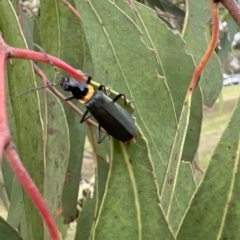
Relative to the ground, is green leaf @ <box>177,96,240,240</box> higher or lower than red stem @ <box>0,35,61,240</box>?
lower

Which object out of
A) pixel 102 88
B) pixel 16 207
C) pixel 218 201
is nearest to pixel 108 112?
pixel 102 88

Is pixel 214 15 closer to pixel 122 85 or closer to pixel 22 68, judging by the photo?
pixel 122 85

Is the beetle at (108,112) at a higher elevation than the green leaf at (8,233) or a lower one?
higher

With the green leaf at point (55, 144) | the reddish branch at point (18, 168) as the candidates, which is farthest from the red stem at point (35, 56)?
the green leaf at point (55, 144)

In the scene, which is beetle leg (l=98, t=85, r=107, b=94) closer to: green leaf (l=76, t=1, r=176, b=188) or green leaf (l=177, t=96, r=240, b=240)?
green leaf (l=76, t=1, r=176, b=188)

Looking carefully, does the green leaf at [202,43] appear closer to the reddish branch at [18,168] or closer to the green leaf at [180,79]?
the green leaf at [180,79]

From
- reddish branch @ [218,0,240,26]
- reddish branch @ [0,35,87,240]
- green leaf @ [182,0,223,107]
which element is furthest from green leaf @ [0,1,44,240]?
green leaf @ [182,0,223,107]

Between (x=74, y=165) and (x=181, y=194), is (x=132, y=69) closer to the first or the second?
(x=181, y=194)
